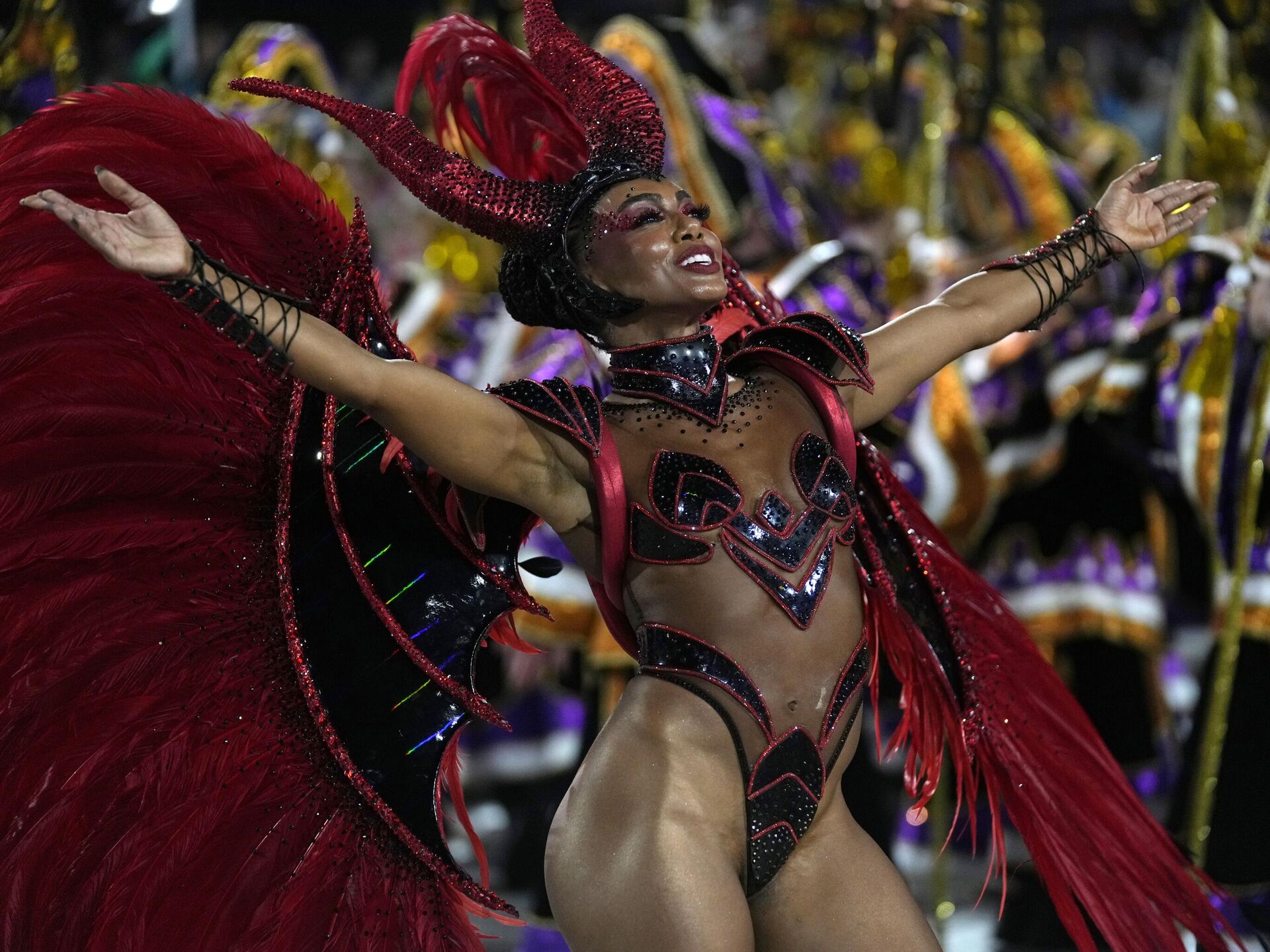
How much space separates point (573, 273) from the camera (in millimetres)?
2424

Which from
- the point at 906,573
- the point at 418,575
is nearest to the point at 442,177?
the point at 418,575

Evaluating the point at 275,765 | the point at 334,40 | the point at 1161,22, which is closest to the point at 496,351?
the point at 275,765

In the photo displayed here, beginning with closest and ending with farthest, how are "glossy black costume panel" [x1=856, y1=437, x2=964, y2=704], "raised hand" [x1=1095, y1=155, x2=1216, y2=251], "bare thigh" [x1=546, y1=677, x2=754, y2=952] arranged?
"bare thigh" [x1=546, y1=677, x2=754, y2=952], "glossy black costume panel" [x1=856, y1=437, x2=964, y2=704], "raised hand" [x1=1095, y1=155, x2=1216, y2=251]

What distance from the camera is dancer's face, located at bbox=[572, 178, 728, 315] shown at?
234cm

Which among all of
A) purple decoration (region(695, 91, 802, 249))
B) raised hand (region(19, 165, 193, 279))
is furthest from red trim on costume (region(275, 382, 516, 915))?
purple decoration (region(695, 91, 802, 249))

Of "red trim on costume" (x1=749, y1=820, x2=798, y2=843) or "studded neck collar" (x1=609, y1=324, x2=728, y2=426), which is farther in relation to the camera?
"studded neck collar" (x1=609, y1=324, x2=728, y2=426)

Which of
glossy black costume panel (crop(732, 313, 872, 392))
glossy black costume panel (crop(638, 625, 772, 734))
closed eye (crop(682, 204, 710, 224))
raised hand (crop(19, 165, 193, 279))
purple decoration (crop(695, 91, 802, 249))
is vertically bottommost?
purple decoration (crop(695, 91, 802, 249))

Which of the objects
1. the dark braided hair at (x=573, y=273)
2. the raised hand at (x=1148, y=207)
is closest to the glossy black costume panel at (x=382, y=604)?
the dark braided hair at (x=573, y=273)

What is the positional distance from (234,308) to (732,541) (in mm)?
765

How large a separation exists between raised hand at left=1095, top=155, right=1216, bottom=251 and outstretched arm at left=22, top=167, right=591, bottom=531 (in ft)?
3.52

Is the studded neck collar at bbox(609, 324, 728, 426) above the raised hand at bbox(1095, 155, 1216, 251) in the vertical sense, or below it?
below

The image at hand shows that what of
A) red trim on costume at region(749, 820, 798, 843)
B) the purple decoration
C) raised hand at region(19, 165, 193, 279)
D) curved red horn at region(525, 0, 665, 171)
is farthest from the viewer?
the purple decoration

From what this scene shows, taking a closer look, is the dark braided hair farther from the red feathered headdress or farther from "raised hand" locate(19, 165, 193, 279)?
"raised hand" locate(19, 165, 193, 279)

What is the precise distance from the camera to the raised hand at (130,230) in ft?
6.35
